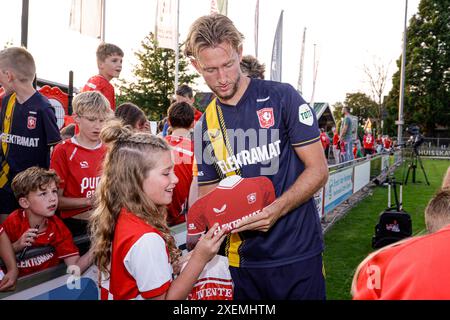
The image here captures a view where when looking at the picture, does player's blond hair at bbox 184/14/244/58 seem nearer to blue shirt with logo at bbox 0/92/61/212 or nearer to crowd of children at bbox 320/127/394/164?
blue shirt with logo at bbox 0/92/61/212

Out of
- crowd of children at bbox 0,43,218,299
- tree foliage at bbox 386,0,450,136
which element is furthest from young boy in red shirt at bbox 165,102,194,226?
tree foliage at bbox 386,0,450,136

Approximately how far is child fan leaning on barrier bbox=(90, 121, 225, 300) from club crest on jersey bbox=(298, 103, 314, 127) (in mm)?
670

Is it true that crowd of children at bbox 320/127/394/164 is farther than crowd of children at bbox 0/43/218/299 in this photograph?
Yes

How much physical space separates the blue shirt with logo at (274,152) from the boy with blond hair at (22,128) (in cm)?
191

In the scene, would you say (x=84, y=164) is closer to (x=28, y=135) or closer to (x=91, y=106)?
(x=91, y=106)

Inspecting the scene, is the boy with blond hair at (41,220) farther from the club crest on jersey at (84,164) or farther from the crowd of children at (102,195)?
the club crest on jersey at (84,164)

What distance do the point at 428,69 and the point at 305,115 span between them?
161ft

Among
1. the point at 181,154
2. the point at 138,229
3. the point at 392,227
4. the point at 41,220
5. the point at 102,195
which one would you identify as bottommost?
the point at 392,227

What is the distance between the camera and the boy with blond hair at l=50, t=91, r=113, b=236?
10.3ft

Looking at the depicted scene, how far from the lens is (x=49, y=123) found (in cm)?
343

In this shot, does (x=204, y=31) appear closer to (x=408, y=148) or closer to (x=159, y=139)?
(x=159, y=139)

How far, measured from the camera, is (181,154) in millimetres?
3688

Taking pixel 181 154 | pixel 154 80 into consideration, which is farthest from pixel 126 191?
pixel 154 80
